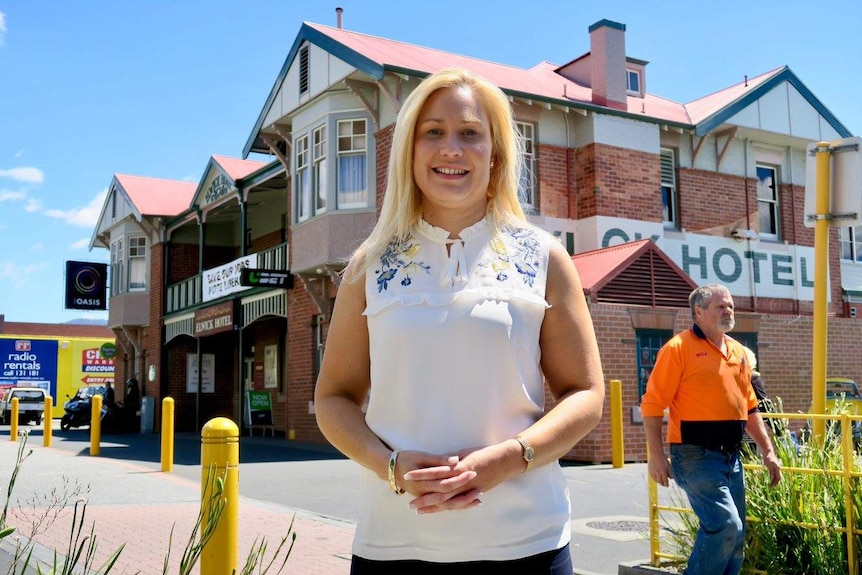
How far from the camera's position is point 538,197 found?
1692cm

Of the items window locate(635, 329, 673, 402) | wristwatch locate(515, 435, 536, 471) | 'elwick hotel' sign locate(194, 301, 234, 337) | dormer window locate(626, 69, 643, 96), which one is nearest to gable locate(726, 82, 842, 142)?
dormer window locate(626, 69, 643, 96)

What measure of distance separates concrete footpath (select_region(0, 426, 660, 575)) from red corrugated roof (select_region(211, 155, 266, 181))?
8.43 meters

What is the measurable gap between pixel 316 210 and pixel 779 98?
10.6 metres

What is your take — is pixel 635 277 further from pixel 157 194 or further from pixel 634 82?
pixel 157 194

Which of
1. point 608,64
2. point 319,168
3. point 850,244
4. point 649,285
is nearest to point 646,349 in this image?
point 649,285

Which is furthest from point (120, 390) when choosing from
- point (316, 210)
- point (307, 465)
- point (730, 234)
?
point (730, 234)

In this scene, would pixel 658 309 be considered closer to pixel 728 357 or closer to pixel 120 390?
pixel 728 357

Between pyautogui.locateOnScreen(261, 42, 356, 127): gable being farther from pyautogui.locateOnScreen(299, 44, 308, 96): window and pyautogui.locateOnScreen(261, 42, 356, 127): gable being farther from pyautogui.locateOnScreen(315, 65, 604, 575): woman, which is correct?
pyautogui.locateOnScreen(315, 65, 604, 575): woman

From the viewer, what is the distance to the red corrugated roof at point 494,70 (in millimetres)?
16469

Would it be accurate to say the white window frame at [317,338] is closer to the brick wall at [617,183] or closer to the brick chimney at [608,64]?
the brick wall at [617,183]

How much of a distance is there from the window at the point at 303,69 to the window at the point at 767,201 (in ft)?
33.6

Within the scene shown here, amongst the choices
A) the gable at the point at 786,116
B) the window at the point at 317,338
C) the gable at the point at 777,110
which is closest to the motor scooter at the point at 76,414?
the window at the point at 317,338

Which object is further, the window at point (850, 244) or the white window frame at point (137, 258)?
the white window frame at point (137, 258)

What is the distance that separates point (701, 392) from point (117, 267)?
92.8 feet
